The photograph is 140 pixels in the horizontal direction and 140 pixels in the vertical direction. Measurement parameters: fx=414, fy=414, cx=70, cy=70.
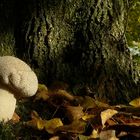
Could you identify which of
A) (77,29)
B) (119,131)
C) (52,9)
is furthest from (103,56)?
(119,131)

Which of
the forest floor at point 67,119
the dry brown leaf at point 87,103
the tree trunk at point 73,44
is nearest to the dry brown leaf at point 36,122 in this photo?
the forest floor at point 67,119

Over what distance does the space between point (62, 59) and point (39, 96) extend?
435mm

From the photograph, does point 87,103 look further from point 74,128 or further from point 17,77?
point 17,77

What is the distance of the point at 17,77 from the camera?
2.62 meters

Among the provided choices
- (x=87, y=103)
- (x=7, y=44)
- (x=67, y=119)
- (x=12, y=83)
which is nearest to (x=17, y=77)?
(x=12, y=83)

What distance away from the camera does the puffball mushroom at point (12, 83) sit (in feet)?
8.56

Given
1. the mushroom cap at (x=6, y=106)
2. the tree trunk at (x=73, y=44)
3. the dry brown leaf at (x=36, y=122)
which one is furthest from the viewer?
the tree trunk at (x=73, y=44)

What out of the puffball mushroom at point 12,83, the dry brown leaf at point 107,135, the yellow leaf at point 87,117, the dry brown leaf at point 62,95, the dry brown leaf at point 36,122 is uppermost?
the puffball mushroom at point 12,83

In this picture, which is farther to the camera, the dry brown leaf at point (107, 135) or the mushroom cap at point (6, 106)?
the mushroom cap at point (6, 106)

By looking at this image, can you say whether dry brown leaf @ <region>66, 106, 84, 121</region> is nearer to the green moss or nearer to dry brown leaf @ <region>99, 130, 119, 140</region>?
dry brown leaf @ <region>99, 130, 119, 140</region>

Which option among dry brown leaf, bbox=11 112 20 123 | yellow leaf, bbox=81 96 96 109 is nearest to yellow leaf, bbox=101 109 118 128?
yellow leaf, bbox=81 96 96 109

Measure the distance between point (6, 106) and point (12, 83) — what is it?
176mm

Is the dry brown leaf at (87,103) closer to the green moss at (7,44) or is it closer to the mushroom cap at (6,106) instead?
the mushroom cap at (6,106)

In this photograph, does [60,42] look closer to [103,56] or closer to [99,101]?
[103,56]
